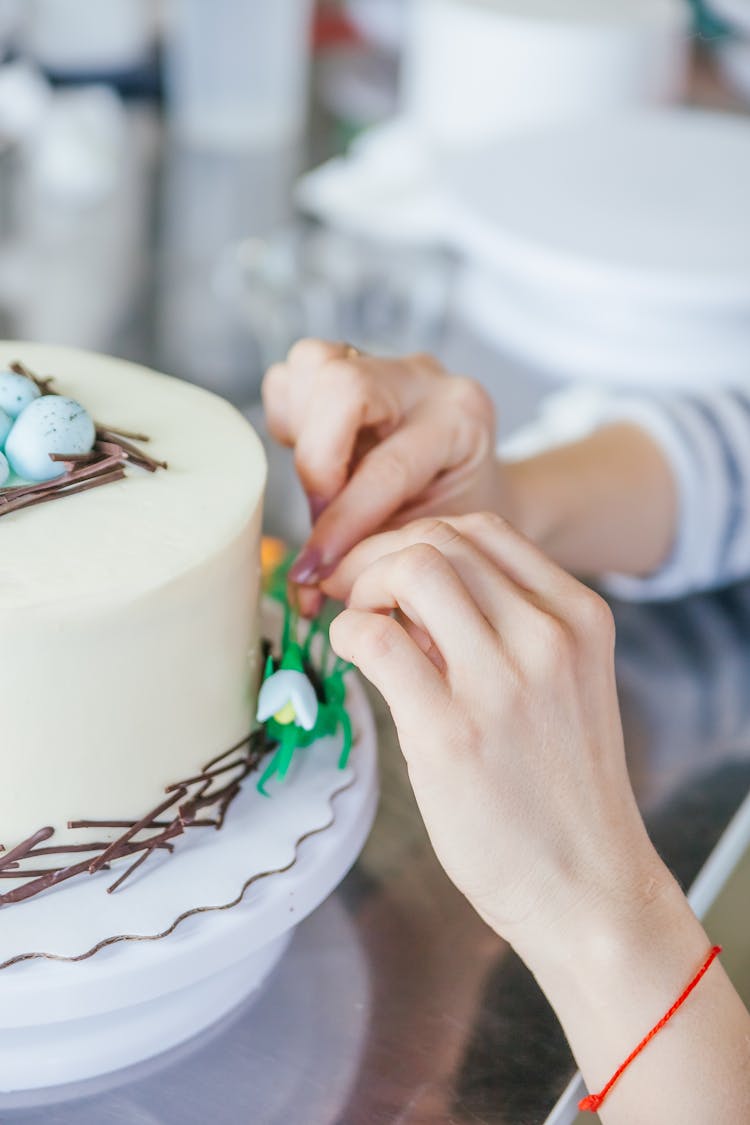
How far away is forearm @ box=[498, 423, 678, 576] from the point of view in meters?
0.96

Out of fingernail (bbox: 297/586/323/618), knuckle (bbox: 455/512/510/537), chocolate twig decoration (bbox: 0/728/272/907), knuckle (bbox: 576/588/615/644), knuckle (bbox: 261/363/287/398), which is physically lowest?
chocolate twig decoration (bbox: 0/728/272/907)

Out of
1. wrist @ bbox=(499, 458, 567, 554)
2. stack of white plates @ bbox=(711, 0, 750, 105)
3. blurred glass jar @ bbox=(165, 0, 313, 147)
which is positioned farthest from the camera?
stack of white plates @ bbox=(711, 0, 750, 105)

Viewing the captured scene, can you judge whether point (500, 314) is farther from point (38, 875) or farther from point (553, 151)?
point (38, 875)

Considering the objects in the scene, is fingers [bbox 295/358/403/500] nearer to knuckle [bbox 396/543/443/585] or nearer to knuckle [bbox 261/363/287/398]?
knuckle [bbox 261/363/287/398]

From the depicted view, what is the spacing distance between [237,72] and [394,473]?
1.24 meters

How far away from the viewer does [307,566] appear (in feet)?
2.30

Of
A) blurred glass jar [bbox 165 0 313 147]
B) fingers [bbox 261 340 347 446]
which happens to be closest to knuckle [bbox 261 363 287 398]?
fingers [bbox 261 340 347 446]

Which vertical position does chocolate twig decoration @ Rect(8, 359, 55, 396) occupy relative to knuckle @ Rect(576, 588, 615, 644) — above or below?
above

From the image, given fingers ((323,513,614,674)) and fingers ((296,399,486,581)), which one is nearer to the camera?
fingers ((323,513,614,674))

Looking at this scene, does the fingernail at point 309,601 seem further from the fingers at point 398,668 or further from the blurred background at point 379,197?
the blurred background at point 379,197

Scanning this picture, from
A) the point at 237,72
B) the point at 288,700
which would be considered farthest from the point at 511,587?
the point at 237,72

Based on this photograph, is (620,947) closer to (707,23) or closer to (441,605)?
(441,605)

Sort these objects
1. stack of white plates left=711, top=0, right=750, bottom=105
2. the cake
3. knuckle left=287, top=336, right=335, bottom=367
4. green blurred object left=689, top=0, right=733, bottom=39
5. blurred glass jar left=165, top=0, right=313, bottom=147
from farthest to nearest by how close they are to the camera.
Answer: green blurred object left=689, top=0, right=733, bottom=39
stack of white plates left=711, top=0, right=750, bottom=105
blurred glass jar left=165, top=0, right=313, bottom=147
knuckle left=287, top=336, right=335, bottom=367
the cake

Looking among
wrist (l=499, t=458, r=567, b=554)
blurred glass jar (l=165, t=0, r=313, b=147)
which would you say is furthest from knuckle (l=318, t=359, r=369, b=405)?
blurred glass jar (l=165, t=0, r=313, b=147)
